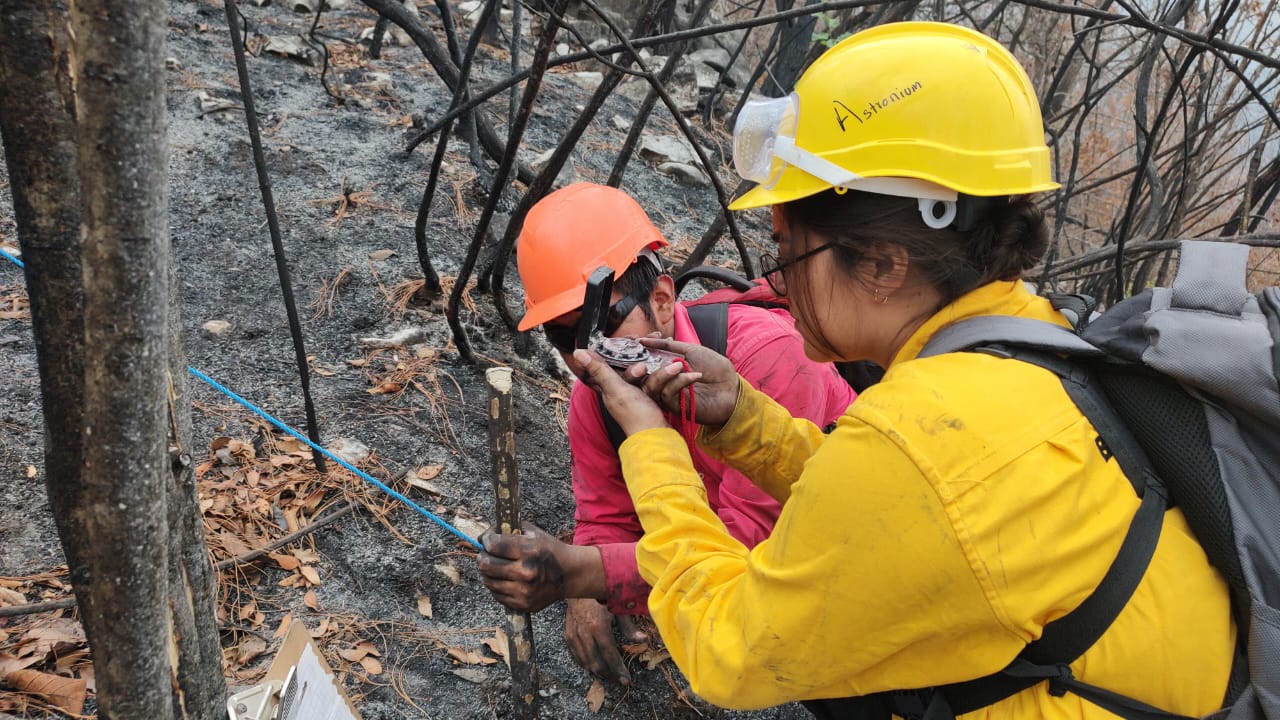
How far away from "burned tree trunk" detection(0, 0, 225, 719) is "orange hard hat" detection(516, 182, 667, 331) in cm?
157

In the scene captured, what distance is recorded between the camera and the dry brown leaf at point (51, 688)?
210 cm

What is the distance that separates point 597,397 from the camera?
266 centimetres

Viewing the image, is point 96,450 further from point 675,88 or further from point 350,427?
point 675,88

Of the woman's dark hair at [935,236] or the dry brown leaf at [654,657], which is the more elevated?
the woman's dark hair at [935,236]

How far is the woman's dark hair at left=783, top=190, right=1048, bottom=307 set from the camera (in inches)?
59.5

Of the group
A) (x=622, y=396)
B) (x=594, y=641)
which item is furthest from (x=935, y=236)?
(x=594, y=641)

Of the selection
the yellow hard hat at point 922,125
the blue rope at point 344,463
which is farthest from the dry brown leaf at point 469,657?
the yellow hard hat at point 922,125

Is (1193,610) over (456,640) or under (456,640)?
over

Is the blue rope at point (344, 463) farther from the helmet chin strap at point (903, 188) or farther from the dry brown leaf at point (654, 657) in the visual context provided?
the helmet chin strap at point (903, 188)

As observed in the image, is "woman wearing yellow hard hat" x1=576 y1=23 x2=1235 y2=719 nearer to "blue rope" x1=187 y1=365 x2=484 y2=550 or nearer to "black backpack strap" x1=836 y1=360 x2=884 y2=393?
"black backpack strap" x1=836 y1=360 x2=884 y2=393

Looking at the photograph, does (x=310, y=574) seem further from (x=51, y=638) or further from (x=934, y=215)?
(x=934, y=215)

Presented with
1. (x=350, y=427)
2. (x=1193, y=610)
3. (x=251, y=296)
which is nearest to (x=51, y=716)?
(x=350, y=427)

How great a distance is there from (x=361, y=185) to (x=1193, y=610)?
452 centimetres

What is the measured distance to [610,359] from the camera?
2.00 metres
